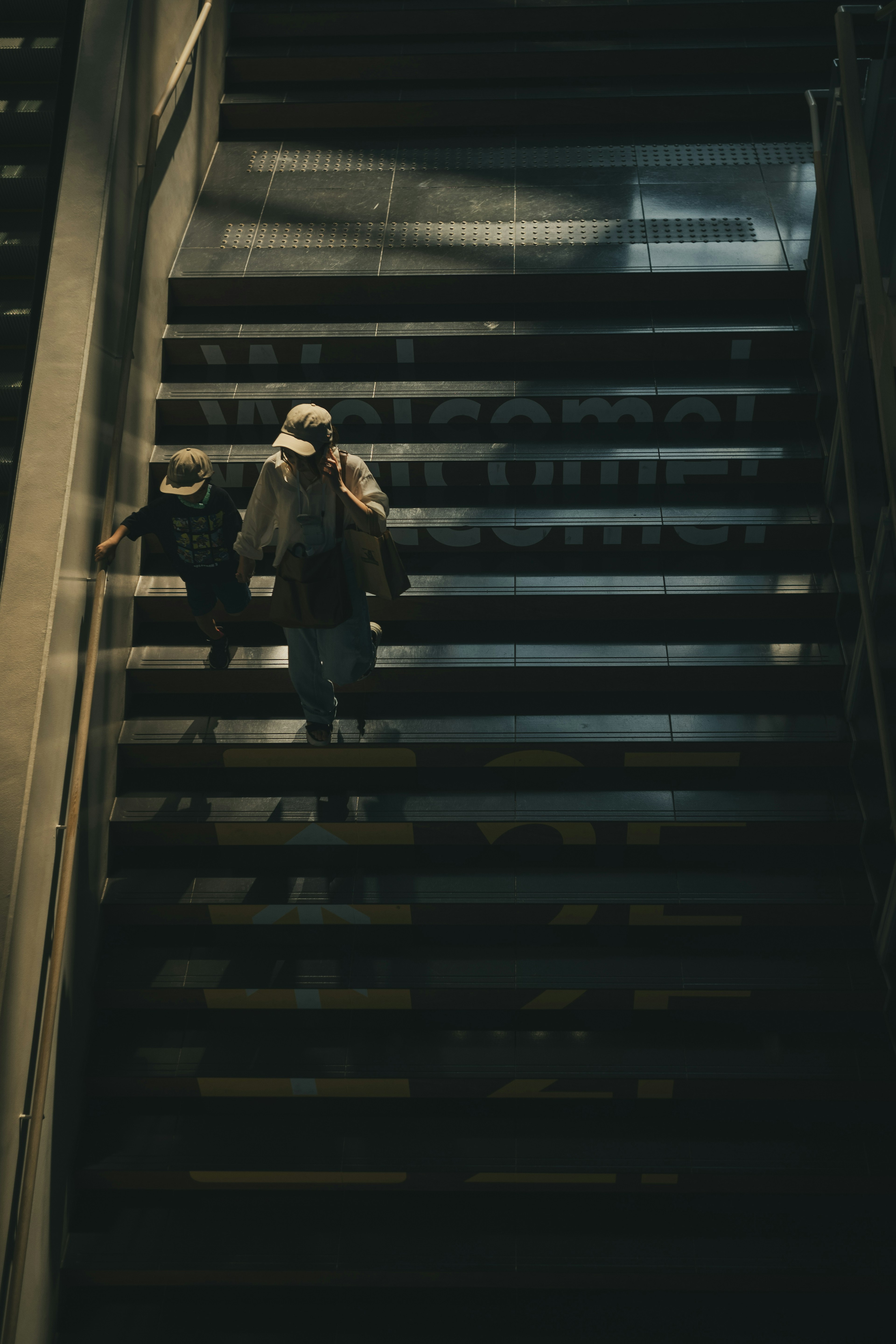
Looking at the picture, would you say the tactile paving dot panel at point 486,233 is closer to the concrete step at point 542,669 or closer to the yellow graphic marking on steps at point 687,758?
the concrete step at point 542,669

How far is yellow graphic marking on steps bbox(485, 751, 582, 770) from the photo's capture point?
190 inches

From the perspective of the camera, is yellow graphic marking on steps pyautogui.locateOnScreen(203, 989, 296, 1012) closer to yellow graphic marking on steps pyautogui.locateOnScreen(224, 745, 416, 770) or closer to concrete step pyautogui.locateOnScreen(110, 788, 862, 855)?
concrete step pyautogui.locateOnScreen(110, 788, 862, 855)

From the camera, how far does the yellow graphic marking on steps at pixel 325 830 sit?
15.5 feet

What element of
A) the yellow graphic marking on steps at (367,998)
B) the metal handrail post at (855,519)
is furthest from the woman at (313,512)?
the metal handrail post at (855,519)

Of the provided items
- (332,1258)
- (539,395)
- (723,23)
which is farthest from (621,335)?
(332,1258)

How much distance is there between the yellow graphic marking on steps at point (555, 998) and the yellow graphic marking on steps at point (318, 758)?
1164 mm

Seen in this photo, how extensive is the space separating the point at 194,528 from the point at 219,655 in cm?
86

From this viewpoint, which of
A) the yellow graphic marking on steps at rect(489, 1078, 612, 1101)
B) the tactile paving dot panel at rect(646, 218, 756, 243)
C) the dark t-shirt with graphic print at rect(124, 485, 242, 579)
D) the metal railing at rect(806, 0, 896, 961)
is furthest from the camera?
the tactile paving dot panel at rect(646, 218, 756, 243)

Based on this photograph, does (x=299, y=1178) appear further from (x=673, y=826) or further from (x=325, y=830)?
(x=673, y=826)

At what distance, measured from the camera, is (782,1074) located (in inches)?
171

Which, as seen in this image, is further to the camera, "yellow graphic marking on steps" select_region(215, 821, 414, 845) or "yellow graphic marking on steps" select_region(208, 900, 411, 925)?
"yellow graphic marking on steps" select_region(215, 821, 414, 845)

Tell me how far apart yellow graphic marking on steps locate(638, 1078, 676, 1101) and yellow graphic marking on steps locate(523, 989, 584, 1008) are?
413mm

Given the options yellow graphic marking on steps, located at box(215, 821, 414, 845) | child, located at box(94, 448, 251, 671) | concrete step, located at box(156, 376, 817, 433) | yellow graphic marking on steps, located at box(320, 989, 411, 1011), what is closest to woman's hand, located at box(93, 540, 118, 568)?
child, located at box(94, 448, 251, 671)

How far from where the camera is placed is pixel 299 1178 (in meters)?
4.34
